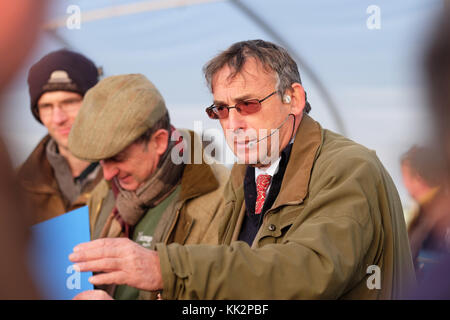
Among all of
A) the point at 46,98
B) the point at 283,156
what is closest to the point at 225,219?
the point at 283,156

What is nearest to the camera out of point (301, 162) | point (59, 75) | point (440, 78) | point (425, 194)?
point (301, 162)

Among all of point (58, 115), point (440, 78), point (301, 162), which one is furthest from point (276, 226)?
point (58, 115)

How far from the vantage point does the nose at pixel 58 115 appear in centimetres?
355

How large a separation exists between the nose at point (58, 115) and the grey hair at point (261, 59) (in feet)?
5.53

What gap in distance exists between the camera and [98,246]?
1527 millimetres

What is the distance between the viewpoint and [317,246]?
1.59 m

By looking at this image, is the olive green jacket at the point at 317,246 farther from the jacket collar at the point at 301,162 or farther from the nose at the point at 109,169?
the nose at the point at 109,169

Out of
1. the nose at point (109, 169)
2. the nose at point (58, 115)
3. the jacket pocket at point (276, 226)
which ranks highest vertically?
the nose at point (58, 115)

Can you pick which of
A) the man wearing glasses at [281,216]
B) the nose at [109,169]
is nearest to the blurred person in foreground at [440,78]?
the man wearing glasses at [281,216]

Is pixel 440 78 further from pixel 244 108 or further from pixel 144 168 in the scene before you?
pixel 144 168

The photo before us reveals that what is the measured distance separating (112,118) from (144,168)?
1.02 ft

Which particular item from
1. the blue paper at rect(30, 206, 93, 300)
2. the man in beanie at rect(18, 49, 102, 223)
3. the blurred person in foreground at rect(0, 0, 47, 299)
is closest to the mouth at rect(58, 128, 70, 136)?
the man in beanie at rect(18, 49, 102, 223)

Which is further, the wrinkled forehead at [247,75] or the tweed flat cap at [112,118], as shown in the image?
the tweed flat cap at [112,118]

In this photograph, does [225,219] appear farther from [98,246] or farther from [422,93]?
A: [422,93]
